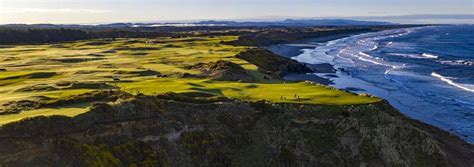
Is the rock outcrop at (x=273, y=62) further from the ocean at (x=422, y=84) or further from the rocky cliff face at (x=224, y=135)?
the rocky cliff face at (x=224, y=135)

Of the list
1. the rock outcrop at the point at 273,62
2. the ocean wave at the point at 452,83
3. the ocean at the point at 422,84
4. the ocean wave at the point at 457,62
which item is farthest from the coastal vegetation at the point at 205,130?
the ocean wave at the point at 457,62

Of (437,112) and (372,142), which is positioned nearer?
(372,142)

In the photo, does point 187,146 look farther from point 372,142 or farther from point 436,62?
point 436,62

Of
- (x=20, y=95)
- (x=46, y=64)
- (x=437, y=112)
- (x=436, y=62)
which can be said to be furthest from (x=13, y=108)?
(x=436, y=62)

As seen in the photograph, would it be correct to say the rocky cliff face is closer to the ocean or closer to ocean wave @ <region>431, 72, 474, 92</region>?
the ocean

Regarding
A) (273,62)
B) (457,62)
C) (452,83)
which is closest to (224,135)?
(273,62)

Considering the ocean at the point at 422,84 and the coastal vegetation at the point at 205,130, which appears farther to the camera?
the ocean at the point at 422,84

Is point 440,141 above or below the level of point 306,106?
below

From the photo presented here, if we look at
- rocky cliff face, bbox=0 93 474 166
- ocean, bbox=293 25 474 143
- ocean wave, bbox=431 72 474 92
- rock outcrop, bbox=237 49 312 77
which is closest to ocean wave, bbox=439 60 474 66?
ocean, bbox=293 25 474 143
